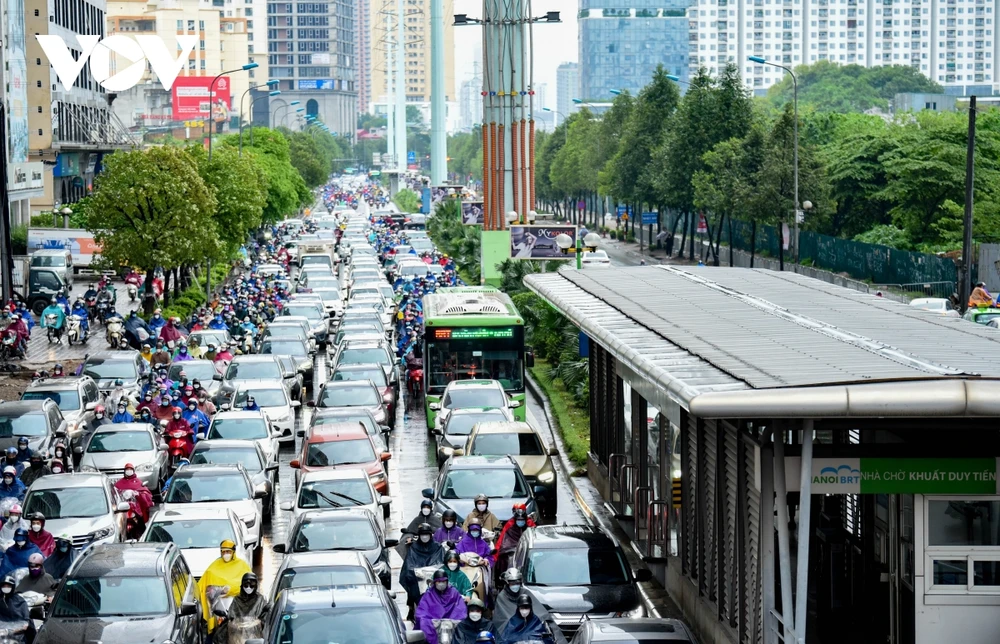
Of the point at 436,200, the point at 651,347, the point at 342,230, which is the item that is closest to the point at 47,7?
the point at 342,230

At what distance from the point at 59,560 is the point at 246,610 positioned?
376cm

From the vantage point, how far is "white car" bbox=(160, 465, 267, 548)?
68.0 ft

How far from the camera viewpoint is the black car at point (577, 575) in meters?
15.9

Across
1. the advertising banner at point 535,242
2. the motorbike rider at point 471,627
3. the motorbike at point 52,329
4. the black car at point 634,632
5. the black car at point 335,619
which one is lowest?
the motorbike at point 52,329

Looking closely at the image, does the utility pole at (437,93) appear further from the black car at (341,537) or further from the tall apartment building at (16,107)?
the black car at (341,537)

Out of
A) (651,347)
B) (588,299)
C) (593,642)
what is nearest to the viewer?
(593,642)

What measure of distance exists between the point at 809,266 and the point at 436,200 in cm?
4936

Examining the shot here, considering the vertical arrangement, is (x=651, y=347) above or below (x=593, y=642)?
above

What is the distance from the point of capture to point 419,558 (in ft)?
55.6

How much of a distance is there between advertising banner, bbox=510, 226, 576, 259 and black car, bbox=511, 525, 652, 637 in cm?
2848

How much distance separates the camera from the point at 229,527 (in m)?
18.5

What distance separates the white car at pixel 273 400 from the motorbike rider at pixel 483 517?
Result: 11242 mm

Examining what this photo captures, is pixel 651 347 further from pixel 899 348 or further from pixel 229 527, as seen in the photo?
pixel 229 527

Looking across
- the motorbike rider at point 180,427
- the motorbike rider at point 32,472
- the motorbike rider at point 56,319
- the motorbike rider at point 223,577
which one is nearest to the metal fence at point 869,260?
the motorbike rider at point 56,319
